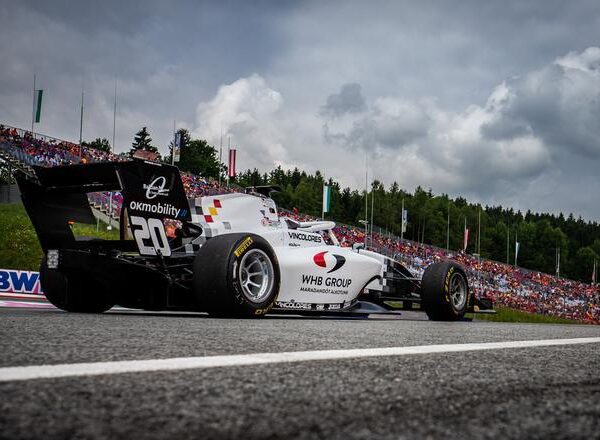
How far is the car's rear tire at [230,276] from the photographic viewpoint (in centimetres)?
661

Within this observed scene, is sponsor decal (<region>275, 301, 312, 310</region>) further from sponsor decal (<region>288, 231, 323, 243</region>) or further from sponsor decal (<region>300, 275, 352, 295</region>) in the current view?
sponsor decal (<region>288, 231, 323, 243</region>)

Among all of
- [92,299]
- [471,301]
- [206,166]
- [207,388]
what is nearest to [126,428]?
[207,388]

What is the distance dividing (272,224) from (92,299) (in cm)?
250

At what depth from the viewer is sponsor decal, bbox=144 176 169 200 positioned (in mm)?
6852

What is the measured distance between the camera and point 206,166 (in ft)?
365

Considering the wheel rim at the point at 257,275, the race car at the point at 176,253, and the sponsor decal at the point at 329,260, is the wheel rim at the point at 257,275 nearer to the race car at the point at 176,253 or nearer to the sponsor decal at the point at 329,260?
the race car at the point at 176,253

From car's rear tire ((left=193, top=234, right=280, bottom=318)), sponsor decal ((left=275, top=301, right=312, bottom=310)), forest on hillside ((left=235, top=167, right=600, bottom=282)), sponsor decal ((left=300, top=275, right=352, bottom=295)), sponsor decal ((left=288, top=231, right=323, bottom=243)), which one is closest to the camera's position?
car's rear tire ((left=193, top=234, right=280, bottom=318))

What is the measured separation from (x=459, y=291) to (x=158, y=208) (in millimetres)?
5412

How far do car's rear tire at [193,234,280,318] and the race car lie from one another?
0.4 inches

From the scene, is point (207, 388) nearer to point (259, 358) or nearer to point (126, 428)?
point (126, 428)

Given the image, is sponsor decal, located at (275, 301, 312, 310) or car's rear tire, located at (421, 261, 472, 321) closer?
sponsor decal, located at (275, 301, 312, 310)

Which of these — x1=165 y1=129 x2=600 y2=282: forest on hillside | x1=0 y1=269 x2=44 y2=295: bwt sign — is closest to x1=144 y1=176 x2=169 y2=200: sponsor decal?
x1=0 y1=269 x2=44 y2=295: bwt sign

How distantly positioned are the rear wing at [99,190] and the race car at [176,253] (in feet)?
0.04

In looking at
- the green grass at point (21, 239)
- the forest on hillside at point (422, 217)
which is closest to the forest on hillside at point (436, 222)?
the forest on hillside at point (422, 217)
